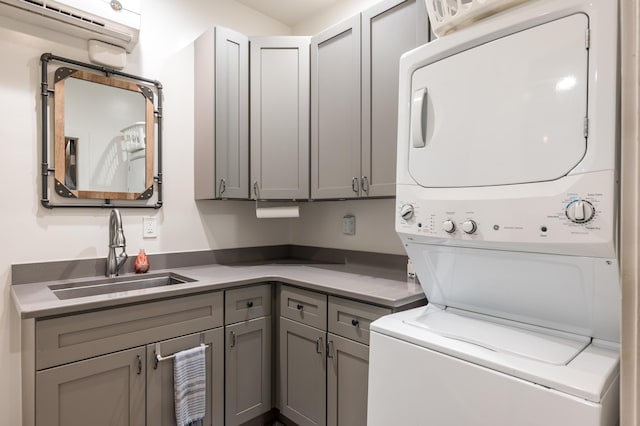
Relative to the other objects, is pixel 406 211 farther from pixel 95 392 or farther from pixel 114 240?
pixel 114 240

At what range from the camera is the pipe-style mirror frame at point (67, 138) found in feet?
5.88

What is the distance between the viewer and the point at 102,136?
1977 millimetres

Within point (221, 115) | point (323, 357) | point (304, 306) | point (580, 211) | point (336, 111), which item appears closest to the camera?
point (580, 211)

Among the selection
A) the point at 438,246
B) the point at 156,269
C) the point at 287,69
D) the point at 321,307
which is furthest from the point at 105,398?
the point at 287,69

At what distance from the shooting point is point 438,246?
120cm

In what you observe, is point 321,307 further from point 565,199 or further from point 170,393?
point 565,199

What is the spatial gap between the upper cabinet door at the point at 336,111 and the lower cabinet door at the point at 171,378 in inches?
39.8

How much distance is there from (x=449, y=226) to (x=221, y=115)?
5.29 feet

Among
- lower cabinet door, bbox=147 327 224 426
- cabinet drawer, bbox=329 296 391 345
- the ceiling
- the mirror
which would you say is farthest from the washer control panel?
the ceiling

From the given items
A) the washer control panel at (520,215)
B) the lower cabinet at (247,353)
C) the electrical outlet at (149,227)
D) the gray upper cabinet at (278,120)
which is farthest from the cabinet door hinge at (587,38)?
the electrical outlet at (149,227)

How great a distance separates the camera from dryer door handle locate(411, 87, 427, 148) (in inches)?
47.3

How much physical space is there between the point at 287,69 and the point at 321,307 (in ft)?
4.84

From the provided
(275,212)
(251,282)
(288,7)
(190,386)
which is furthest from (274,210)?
(288,7)

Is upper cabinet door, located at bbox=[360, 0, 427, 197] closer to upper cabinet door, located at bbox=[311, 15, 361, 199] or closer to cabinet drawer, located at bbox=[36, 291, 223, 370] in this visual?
upper cabinet door, located at bbox=[311, 15, 361, 199]
